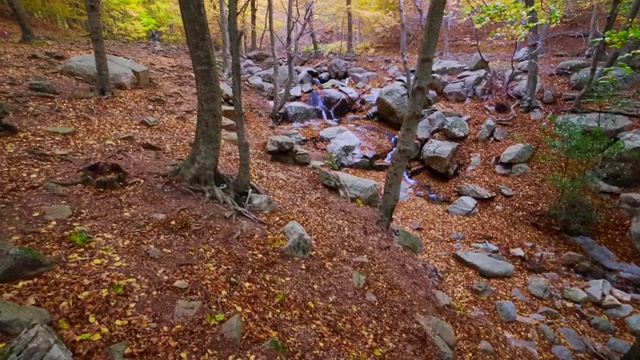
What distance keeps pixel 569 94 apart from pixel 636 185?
479 cm

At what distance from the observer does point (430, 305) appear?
5.02 meters

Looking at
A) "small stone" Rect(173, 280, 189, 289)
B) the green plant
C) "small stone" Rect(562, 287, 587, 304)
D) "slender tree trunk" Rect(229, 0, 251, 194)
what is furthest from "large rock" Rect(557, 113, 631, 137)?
the green plant

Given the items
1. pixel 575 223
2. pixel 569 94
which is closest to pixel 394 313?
pixel 575 223

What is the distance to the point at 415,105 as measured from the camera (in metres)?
5.43

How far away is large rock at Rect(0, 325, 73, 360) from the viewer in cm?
207

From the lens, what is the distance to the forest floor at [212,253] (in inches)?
117

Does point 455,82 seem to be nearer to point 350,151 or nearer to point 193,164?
point 350,151

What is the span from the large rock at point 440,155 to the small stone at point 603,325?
532cm

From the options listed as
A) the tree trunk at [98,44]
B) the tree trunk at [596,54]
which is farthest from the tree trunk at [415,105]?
the tree trunk at [98,44]

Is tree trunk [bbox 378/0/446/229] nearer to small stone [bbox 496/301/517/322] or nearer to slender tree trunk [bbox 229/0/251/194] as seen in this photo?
small stone [bbox 496/301/517/322]

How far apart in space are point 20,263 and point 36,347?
110 centimetres

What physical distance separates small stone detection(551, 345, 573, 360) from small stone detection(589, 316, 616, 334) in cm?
99

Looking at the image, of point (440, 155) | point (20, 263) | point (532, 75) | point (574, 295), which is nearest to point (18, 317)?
point (20, 263)

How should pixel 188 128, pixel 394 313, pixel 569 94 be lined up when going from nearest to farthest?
pixel 394 313
pixel 188 128
pixel 569 94
